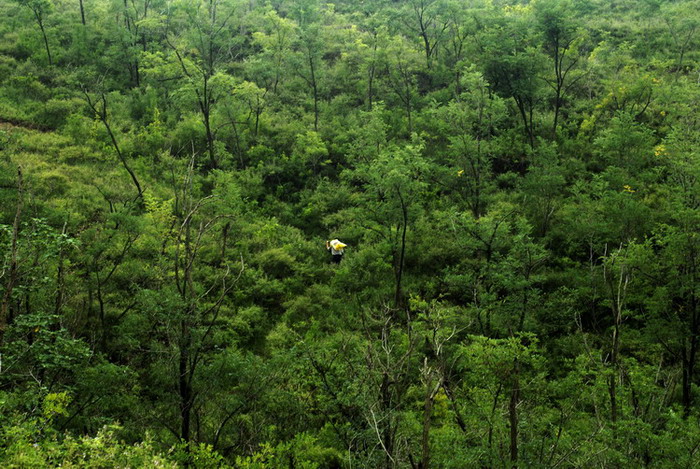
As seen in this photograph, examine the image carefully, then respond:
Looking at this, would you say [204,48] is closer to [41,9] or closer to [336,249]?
[41,9]

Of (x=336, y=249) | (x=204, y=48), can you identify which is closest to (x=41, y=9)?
(x=204, y=48)

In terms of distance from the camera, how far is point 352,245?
2191cm

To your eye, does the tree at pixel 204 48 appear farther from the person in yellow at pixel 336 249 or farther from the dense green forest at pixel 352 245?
the person in yellow at pixel 336 249

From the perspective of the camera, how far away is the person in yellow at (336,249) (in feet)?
67.3

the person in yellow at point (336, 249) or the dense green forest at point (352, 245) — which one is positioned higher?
the dense green forest at point (352, 245)

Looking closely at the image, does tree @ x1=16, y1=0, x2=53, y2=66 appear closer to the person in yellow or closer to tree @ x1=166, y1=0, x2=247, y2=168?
tree @ x1=166, y1=0, x2=247, y2=168

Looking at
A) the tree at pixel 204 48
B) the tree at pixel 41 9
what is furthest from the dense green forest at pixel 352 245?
the tree at pixel 41 9

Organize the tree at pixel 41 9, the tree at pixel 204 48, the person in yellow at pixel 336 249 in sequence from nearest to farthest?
1. the person in yellow at pixel 336 249
2. the tree at pixel 204 48
3. the tree at pixel 41 9

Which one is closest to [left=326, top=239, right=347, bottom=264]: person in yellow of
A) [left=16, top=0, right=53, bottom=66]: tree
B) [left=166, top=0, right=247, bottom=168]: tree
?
[left=166, top=0, right=247, bottom=168]: tree

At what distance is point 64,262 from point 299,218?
12.4m

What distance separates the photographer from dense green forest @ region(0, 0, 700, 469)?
930 centimetres

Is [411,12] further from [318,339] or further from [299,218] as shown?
[318,339]

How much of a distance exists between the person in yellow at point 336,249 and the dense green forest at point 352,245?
57 centimetres

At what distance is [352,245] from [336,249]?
156cm
